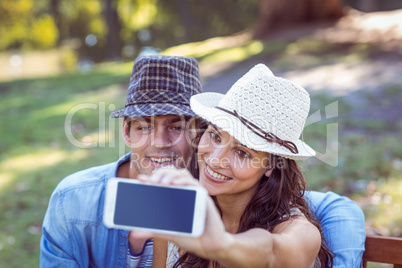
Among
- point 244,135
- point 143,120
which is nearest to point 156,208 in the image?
point 244,135

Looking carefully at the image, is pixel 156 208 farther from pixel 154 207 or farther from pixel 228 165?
pixel 228 165

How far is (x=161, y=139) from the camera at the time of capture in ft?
10.4

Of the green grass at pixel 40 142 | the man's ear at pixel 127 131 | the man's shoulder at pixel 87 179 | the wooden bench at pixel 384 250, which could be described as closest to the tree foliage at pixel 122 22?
the green grass at pixel 40 142

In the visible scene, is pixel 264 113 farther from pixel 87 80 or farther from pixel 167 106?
pixel 87 80

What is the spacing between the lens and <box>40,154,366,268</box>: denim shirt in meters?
2.92

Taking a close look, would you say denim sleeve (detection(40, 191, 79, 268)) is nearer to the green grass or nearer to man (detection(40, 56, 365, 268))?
man (detection(40, 56, 365, 268))

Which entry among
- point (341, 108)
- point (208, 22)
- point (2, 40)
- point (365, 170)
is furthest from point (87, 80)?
point (2, 40)

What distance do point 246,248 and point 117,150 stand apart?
6.20 m

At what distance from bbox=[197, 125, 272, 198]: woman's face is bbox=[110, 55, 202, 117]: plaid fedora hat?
51 cm

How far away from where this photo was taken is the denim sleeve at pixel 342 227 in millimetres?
2746

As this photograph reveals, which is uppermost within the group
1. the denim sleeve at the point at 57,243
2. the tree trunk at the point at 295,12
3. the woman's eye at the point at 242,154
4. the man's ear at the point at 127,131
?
the tree trunk at the point at 295,12

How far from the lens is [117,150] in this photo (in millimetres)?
7934

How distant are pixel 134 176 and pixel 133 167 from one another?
0.21 ft

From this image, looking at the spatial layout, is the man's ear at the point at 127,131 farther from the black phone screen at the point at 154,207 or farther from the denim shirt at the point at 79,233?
the black phone screen at the point at 154,207
